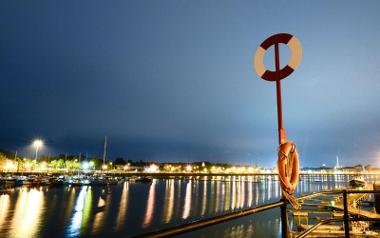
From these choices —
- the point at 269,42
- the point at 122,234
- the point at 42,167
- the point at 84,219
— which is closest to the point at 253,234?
the point at 122,234

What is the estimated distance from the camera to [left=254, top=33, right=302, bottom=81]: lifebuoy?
350cm

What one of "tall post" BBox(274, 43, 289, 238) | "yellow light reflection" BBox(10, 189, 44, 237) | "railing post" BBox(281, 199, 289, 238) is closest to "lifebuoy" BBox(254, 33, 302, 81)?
"tall post" BBox(274, 43, 289, 238)

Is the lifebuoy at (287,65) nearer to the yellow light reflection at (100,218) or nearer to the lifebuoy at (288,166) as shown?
the lifebuoy at (288,166)

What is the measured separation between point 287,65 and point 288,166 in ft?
4.33

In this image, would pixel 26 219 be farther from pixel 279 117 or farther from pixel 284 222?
pixel 284 222

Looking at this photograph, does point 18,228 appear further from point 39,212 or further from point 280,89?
point 280,89

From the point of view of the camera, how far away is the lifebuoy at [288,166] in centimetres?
290

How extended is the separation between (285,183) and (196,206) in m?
42.4

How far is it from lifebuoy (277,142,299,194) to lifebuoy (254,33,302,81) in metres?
0.94

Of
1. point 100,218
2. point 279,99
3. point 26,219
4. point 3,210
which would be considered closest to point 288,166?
point 279,99

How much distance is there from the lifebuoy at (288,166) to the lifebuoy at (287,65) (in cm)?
94

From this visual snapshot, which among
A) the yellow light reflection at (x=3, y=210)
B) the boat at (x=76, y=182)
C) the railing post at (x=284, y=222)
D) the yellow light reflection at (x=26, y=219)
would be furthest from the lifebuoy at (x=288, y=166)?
the boat at (x=76, y=182)

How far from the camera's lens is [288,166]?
9.82 ft

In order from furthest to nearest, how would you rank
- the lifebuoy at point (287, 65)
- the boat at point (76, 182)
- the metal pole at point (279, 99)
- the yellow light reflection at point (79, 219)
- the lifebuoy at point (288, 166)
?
1. the boat at point (76, 182)
2. the yellow light reflection at point (79, 219)
3. the lifebuoy at point (287, 65)
4. the metal pole at point (279, 99)
5. the lifebuoy at point (288, 166)
